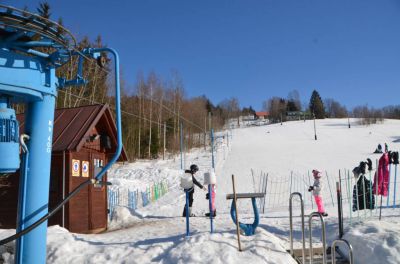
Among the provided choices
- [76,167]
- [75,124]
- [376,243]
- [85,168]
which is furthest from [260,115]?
[376,243]

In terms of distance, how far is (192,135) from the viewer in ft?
179

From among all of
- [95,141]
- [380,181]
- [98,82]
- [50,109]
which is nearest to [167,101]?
[98,82]

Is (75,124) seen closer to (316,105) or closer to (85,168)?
(85,168)

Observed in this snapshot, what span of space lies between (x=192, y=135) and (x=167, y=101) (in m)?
8.71

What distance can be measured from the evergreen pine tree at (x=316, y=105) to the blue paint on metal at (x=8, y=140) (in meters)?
108

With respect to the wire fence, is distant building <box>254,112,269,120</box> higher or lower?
higher

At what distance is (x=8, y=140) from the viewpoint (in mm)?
5246

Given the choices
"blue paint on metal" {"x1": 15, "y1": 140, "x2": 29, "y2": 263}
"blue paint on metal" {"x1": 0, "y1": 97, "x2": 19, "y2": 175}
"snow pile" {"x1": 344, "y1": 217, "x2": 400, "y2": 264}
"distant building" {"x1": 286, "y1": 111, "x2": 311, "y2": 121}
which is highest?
"distant building" {"x1": 286, "y1": 111, "x2": 311, "y2": 121}

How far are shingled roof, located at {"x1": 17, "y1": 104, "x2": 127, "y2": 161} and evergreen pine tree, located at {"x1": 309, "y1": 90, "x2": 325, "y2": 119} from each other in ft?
331

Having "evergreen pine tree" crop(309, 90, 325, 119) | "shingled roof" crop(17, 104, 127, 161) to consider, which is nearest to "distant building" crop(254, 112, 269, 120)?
"evergreen pine tree" crop(309, 90, 325, 119)

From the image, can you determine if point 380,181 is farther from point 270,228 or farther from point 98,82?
point 98,82

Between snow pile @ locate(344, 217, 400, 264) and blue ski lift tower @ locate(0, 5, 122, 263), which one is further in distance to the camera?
snow pile @ locate(344, 217, 400, 264)

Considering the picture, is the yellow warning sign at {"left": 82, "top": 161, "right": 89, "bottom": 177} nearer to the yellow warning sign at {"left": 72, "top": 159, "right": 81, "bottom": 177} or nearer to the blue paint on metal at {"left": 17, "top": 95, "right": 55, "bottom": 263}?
the yellow warning sign at {"left": 72, "top": 159, "right": 81, "bottom": 177}

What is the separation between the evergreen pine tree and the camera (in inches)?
4255
